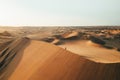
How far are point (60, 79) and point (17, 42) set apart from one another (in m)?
4.31

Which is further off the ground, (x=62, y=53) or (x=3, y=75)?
(x=62, y=53)

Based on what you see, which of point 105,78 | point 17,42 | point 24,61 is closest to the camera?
point 105,78

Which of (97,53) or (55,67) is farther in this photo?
(97,53)

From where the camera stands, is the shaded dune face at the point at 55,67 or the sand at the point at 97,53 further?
the sand at the point at 97,53

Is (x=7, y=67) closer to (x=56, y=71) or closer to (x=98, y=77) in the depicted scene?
(x=56, y=71)

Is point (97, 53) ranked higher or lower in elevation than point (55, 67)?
lower

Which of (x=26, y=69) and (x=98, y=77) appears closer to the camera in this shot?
(x=98, y=77)

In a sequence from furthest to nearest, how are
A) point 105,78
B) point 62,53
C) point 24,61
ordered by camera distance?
point 24,61, point 62,53, point 105,78

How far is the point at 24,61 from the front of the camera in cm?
834

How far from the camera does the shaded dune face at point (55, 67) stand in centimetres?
668

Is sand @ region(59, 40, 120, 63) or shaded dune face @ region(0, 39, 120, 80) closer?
shaded dune face @ region(0, 39, 120, 80)

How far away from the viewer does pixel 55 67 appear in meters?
7.13

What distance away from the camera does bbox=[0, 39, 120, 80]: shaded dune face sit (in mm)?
6684

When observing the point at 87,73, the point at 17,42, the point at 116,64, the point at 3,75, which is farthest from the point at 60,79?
the point at 17,42
